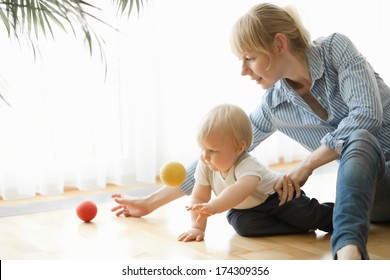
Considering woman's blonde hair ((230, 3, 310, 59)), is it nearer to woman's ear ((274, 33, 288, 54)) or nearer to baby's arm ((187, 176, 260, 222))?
woman's ear ((274, 33, 288, 54))

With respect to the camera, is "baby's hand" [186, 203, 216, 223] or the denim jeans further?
"baby's hand" [186, 203, 216, 223]

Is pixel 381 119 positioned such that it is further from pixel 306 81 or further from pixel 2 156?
pixel 2 156

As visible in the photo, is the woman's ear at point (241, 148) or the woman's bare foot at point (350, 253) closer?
the woman's bare foot at point (350, 253)

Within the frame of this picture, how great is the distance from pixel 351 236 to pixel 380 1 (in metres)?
2.73

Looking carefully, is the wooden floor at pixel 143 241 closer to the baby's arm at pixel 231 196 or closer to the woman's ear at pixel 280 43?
the baby's arm at pixel 231 196

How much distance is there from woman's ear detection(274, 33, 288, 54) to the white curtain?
0.91m

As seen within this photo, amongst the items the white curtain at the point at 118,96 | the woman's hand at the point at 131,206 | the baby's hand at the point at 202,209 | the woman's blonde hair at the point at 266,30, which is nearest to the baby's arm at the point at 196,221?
the baby's hand at the point at 202,209

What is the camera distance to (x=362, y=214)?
136 centimetres

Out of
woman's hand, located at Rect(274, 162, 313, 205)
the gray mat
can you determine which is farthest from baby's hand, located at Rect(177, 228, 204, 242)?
Answer: the gray mat

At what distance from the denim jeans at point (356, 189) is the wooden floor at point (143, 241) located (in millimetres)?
248

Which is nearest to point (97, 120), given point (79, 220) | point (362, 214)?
point (79, 220)

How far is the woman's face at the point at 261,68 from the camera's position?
1762 millimetres

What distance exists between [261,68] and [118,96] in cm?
111

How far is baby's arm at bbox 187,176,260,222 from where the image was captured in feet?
5.46
